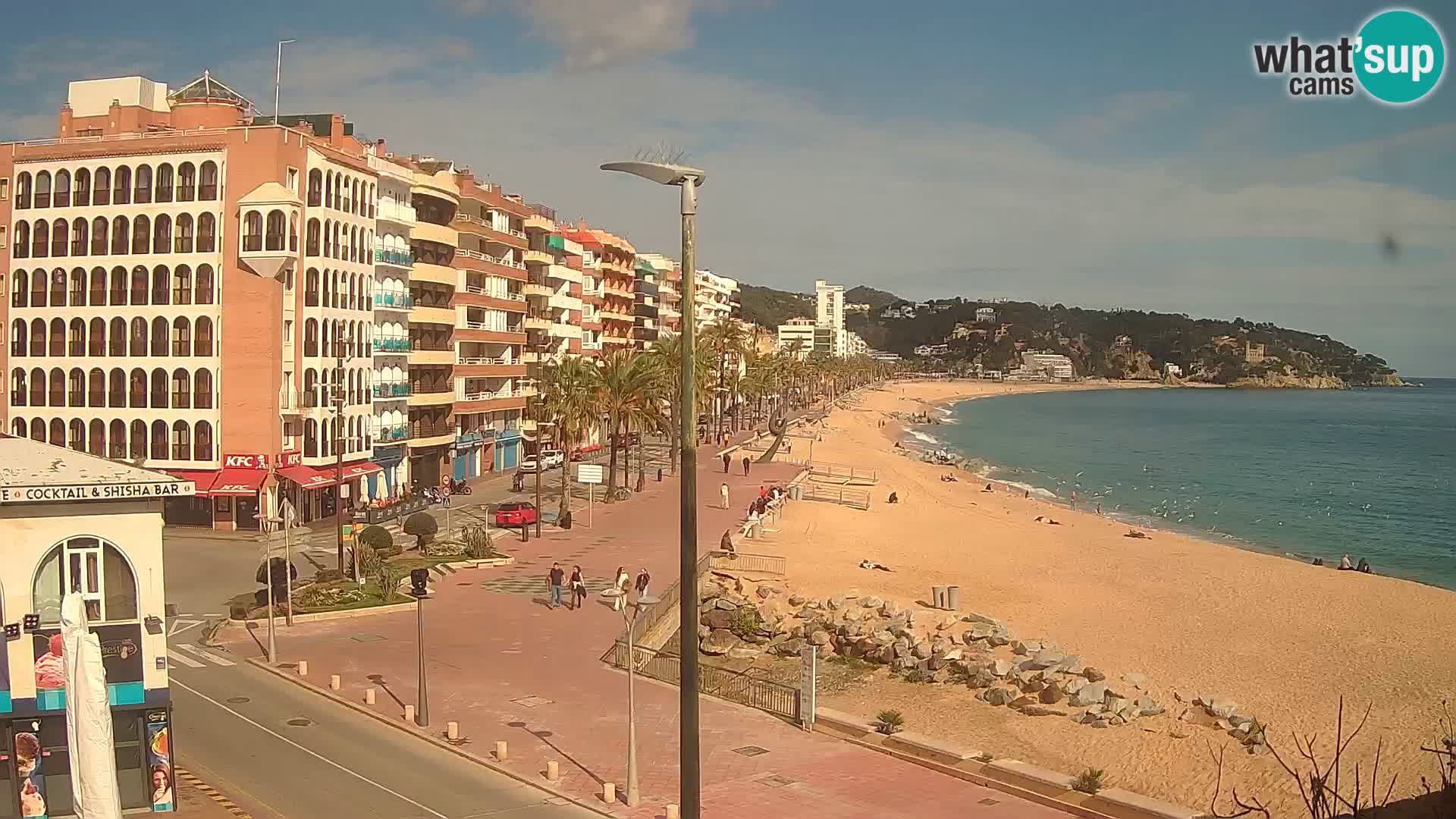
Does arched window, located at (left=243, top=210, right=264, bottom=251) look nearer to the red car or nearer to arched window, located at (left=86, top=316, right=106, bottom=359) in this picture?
arched window, located at (left=86, top=316, right=106, bottom=359)

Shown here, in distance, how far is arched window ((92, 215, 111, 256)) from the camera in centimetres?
5572

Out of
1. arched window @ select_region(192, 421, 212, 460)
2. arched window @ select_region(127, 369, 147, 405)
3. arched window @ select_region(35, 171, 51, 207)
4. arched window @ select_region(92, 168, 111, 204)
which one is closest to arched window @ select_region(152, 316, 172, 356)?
arched window @ select_region(127, 369, 147, 405)

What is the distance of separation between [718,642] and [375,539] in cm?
1410

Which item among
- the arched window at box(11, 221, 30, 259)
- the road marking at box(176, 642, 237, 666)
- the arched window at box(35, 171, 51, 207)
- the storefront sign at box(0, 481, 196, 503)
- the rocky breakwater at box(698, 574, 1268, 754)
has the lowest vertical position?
the rocky breakwater at box(698, 574, 1268, 754)

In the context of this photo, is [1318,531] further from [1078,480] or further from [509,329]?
[509,329]

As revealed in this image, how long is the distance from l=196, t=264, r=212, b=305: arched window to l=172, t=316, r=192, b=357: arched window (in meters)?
1.15

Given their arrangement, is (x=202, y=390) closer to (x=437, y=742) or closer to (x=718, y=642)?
(x=718, y=642)

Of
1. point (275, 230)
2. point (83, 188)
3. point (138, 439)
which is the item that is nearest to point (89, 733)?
point (275, 230)

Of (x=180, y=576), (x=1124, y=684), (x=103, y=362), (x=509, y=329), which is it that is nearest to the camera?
(x=1124, y=684)

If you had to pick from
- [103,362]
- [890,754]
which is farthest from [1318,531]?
[103,362]

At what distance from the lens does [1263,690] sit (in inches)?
1260

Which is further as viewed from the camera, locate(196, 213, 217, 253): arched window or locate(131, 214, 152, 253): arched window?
locate(131, 214, 152, 253): arched window

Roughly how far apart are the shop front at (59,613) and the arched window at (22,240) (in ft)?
152

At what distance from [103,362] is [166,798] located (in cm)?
4412
